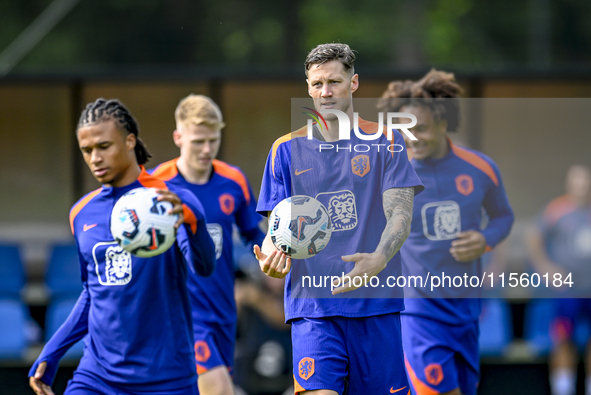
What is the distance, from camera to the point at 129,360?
355cm

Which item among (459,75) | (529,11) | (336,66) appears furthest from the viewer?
(529,11)

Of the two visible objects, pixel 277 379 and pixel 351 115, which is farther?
pixel 277 379

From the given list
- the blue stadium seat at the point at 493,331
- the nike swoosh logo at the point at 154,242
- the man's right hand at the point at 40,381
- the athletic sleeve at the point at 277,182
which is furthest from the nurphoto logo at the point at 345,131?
the blue stadium seat at the point at 493,331

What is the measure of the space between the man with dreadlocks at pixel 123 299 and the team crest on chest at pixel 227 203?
1.21 meters

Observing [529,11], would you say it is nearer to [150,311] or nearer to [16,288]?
[16,288]

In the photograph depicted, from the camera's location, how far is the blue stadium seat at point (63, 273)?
25.7 feet

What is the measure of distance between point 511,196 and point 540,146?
0.75 m

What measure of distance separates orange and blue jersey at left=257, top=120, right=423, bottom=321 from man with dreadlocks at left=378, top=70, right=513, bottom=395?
1.07 meters

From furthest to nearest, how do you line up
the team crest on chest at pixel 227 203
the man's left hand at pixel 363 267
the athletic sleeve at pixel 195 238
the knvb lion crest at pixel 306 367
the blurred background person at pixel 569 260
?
the blurred background person at pixel 569 260 < the team crest on chest at pixel 227 203 < the athletic sleeve at pixel 195 238 < the knvb lion crest at pixel 306 367 < the man's left hand at pixel 363 267

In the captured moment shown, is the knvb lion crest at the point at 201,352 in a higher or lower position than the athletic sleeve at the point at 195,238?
lower

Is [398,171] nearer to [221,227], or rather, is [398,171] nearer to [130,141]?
[130,141]

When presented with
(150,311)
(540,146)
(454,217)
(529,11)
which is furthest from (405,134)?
(529,11)

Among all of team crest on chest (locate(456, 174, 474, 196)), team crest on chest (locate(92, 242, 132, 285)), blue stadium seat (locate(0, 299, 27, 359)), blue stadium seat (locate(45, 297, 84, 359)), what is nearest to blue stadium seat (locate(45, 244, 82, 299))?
blue stadium seat (locate(45, 297, 84, 359))

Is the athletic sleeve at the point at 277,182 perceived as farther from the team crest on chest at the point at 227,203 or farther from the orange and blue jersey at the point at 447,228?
the team crest on chest at the point at 227,203
